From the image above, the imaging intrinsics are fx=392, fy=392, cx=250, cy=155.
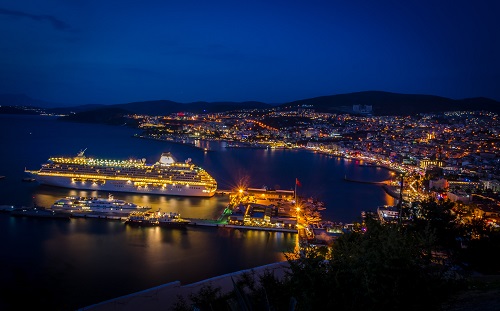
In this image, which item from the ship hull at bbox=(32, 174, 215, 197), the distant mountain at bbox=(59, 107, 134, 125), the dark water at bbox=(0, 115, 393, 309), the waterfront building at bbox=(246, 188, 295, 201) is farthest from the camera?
the distant mountain at bbox=(59, 107, 134, 125)

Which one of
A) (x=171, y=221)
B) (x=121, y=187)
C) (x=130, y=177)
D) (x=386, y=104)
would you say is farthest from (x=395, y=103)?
(x=171, y=221)

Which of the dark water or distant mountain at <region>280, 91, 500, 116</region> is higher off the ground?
distant mountain at <region>280, 91, 500, 116</region>

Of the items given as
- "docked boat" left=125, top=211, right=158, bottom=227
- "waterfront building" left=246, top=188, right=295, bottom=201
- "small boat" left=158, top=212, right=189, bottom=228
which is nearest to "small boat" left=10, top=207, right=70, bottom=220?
"docked boat" left=125, top=211, right=158, bottom=227

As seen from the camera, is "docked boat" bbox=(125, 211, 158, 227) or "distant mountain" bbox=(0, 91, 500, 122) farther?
"distant mountain" bbox=(0, 91, 500, 122)

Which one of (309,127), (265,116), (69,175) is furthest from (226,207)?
(265,116)

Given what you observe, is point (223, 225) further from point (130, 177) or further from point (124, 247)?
point (130, 177)

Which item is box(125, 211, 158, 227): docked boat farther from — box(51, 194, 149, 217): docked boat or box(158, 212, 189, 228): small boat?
box(51, 194, 149, 217): docked boat

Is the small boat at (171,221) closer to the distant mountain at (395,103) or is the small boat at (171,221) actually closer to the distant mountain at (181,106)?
the distant mountain at (395,103)
